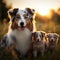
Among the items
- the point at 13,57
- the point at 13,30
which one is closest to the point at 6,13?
the point at 13,30

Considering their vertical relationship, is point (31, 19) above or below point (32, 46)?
above

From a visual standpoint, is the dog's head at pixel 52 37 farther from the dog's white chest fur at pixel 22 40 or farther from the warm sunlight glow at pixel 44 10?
the warm sunlight glow at pixel 44 10

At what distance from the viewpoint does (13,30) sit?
4176 mm

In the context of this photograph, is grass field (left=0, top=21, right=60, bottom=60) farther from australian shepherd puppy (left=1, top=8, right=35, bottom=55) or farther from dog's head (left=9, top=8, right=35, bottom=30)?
dog's head (left=9, top=8, right=35, bottom=30)

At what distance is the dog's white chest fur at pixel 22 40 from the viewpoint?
165 inches

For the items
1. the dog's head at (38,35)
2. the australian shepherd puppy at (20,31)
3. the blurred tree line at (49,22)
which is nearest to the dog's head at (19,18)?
the australian shepherd puppy at (20,31)

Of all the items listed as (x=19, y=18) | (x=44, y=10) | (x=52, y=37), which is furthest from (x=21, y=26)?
(x=44, y=10)

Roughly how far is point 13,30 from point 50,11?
1.77 feet

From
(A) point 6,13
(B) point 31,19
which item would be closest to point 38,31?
(B) point 31,19

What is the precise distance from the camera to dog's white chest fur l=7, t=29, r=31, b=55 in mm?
4195

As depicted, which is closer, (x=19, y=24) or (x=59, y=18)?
(x=19, y=24)

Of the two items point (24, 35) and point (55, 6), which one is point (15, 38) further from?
point (55, 6)

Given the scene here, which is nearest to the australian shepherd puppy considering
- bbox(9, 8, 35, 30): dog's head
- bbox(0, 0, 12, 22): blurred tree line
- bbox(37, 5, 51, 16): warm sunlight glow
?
bbox(9, 8, 35, 30): dog's head

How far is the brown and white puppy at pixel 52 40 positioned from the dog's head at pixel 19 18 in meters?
0.29
